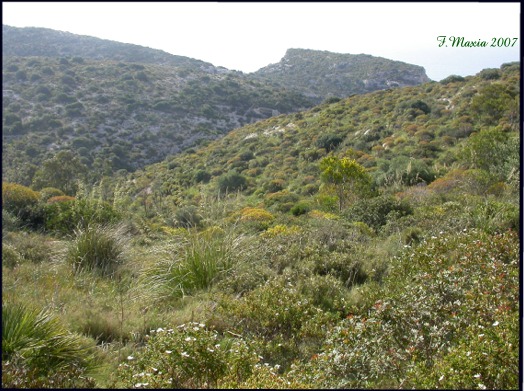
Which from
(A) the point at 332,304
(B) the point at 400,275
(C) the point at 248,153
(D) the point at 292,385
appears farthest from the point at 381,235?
(C) the point at 248,153

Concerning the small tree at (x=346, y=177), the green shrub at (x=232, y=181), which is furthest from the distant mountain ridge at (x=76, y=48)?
the small tree at (x=346, y=177)

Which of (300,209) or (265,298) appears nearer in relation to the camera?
(265,298)

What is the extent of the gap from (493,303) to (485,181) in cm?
836

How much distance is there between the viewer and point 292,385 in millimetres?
2689

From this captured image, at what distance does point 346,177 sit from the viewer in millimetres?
12773

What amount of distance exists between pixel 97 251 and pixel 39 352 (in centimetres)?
266

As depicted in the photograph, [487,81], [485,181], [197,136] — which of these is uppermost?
[487,81]

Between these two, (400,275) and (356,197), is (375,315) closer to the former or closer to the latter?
(400,275)

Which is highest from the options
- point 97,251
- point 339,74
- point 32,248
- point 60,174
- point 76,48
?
point 339,74

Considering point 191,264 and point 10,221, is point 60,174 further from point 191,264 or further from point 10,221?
point 191,264

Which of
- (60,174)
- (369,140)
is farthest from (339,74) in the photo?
(60,174)

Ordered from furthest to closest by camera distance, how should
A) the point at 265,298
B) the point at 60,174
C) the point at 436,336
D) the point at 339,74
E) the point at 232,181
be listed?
the point at 339,74 < the point at 232,181 < the point at 60,174 < the point at 265,298 < the point at 436,336

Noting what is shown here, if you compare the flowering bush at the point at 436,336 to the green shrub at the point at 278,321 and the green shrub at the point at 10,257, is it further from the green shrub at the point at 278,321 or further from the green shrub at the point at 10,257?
the green shrub at the point at 10,257

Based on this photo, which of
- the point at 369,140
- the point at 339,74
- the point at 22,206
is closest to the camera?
the point at 22,206
